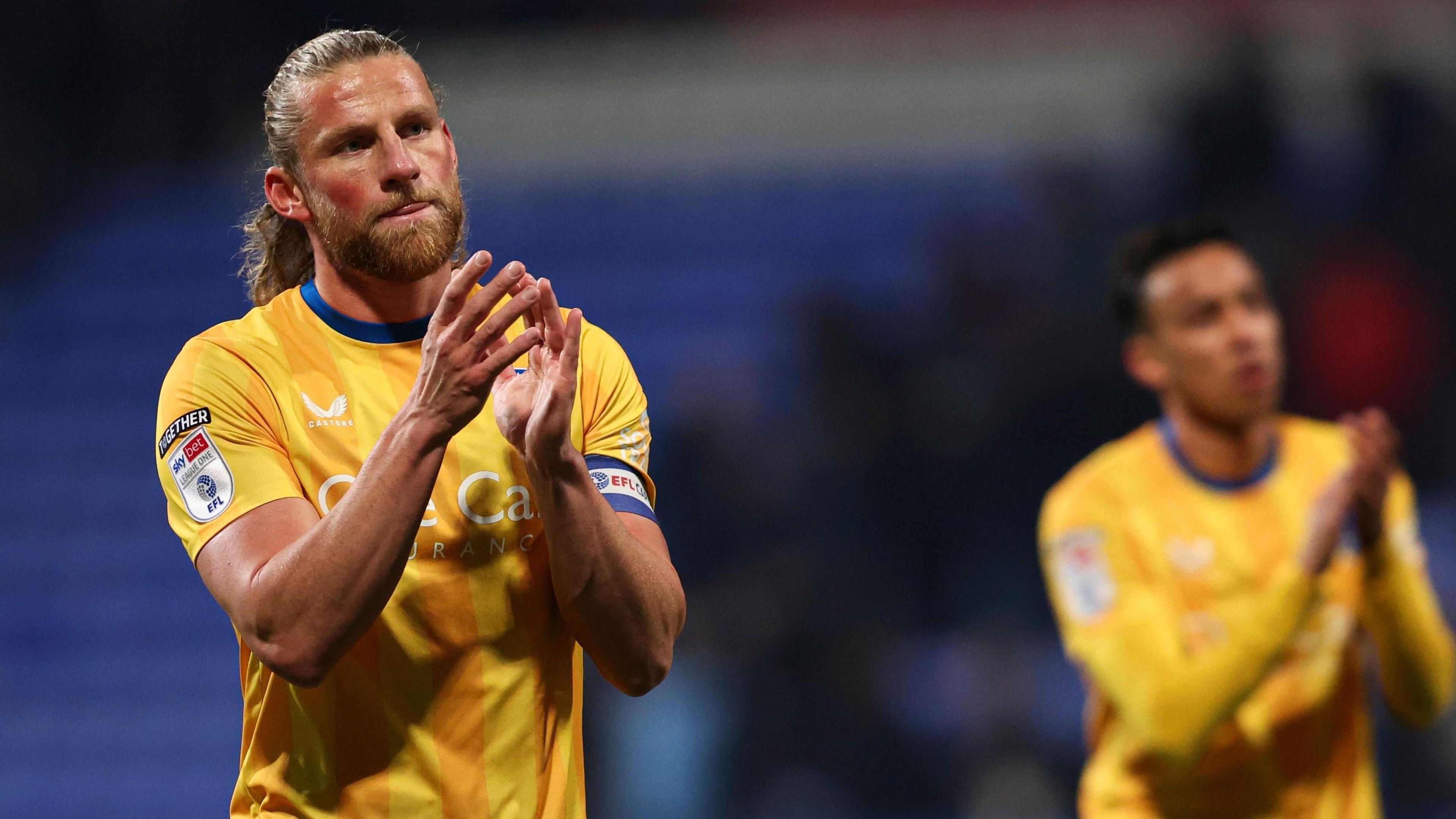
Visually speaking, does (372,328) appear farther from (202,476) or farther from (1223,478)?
(1223,478)

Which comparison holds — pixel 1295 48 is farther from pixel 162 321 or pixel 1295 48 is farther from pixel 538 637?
pixel 538 637

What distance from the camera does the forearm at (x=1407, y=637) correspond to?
9.53 ft

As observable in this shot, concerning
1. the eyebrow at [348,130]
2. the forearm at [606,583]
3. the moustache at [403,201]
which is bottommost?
the forearm at [606,583]

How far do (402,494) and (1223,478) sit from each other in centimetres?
212

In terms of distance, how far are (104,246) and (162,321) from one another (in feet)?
2.66

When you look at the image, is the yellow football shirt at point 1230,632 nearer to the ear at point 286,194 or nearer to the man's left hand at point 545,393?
the man's left hand at point 545,393

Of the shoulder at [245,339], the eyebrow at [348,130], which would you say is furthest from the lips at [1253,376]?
the shoulder at [245,339]

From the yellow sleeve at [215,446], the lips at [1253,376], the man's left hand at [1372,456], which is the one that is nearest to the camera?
the yellow sleeve at [215,446]

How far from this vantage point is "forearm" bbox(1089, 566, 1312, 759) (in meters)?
2.90

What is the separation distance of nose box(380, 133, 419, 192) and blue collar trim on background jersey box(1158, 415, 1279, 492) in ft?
6.44

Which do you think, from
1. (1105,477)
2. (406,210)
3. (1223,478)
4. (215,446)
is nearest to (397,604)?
(215,446)

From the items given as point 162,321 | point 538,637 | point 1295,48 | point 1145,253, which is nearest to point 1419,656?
point 1145,253

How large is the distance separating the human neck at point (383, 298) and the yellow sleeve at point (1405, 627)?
6.18ft

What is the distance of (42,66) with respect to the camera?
8453 millimetres
